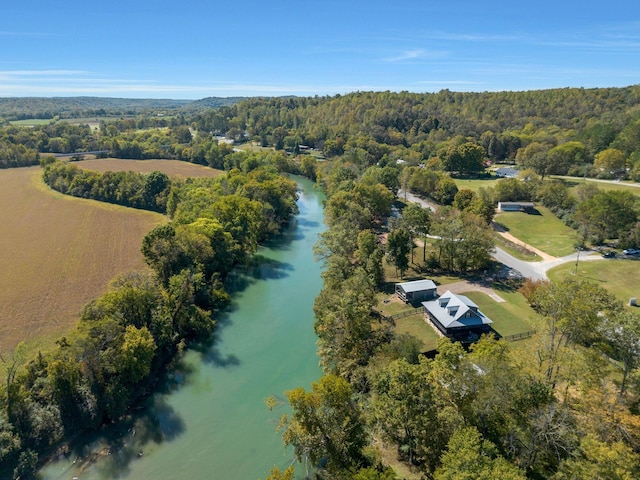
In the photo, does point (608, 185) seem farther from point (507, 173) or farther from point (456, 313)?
point (456, 313)

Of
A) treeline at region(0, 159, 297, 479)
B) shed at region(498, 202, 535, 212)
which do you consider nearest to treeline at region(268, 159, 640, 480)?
treeline at region(0, 159, 297, 479)

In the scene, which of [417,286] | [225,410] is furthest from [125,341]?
[417,286]

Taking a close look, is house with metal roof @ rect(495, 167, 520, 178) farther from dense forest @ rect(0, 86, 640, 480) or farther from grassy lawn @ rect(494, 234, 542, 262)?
grassy lawn @ rect(494, 234, 542, 262)

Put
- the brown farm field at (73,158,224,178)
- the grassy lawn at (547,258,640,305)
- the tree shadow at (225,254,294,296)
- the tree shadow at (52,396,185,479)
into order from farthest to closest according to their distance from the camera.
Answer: the brown farm field at (73,158,224,178)
the tree shadow at (225,254,294,296)
the grassy lawn at (547,258,640,305)
the tree shadow at (52,396,185,479)

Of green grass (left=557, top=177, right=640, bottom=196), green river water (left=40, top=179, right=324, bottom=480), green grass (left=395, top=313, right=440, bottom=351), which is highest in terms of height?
green grass (left=557, top=177, right=640, bottom=196)

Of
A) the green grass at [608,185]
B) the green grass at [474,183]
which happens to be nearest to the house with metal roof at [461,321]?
the green grass at [608,185]

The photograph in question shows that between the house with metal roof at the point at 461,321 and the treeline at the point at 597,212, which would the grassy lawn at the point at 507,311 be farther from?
the treeline at the point at 597,212

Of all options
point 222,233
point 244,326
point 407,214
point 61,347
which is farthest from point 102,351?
point 407,214

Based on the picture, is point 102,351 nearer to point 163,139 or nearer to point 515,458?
point 515,458
